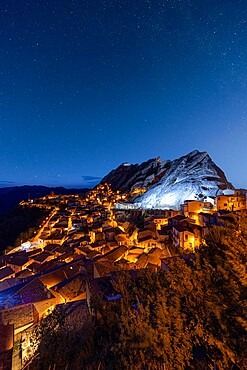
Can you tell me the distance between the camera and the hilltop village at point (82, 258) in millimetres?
12744

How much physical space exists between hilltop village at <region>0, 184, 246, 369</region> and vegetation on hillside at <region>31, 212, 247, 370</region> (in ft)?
6.67

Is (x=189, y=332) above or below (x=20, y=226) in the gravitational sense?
above

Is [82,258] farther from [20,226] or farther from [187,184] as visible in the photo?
[20,226]

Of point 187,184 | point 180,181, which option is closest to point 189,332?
point 187,184

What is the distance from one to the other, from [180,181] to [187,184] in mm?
5369

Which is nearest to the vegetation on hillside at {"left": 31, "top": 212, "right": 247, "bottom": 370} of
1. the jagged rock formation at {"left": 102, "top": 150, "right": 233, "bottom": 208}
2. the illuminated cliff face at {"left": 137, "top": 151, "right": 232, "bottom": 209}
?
the illuminated cliff face at {"left": 137, "top": 151, "right": 232, "bottom": 209}

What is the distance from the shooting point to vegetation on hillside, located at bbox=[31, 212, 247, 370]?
505 cm

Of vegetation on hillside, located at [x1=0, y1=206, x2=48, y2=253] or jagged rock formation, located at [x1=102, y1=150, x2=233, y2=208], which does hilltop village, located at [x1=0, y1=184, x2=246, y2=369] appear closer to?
vegetation on hillside, located at [x1=0, y1=206, x2=48, y2=253]

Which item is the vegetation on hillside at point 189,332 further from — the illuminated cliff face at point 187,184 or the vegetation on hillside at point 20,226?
the vegetation on hillside at point 20,226

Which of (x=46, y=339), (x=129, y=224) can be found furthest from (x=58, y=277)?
(x=129, y=224)

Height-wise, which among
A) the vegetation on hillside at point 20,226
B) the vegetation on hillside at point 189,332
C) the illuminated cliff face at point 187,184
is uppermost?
the illuminated cliff face at point 187,184

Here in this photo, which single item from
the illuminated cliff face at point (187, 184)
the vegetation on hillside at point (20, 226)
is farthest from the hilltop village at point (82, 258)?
the illuminated cliff face at point (187, 184)

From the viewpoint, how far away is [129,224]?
144ft

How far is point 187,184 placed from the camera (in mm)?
53562
